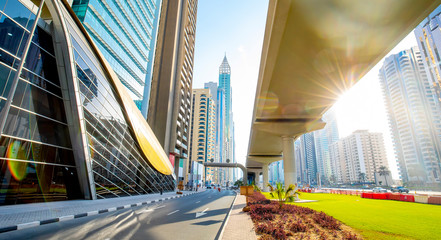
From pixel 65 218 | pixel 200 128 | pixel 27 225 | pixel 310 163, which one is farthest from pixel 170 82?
pixel 310 163

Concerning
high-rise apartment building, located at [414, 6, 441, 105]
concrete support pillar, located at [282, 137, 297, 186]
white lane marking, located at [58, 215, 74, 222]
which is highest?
high-rise apartment building, located at [414, 6, 441, 105]

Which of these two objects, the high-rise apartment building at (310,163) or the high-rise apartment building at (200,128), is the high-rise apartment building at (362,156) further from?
the high-rise apartment building at (200,128)

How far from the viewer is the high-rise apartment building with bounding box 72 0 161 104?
29213mm

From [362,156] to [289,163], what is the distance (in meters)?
143

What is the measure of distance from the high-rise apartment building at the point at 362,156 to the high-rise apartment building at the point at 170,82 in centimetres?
12669

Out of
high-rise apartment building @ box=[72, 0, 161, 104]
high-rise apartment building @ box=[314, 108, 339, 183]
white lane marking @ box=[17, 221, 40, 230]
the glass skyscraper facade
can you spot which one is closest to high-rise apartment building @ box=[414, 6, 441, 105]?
high-rise apartment building @ box=[72, 0, 161, 104]

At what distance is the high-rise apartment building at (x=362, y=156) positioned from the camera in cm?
13650

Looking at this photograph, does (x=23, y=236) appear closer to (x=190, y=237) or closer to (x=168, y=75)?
(x=190, y=237)

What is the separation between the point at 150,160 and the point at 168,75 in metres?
26.9

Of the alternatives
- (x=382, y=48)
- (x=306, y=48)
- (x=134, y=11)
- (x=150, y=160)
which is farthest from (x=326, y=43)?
(x=134, y=11)

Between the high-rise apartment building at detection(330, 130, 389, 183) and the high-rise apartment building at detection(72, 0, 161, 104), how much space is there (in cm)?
14018

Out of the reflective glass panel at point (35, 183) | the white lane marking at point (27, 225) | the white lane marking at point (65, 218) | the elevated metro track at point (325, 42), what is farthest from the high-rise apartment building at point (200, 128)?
the white lane marking at point (27, 225)

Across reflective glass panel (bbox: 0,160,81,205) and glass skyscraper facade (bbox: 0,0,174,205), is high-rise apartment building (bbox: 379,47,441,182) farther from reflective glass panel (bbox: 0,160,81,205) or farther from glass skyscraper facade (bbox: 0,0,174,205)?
reflective glass panel (bbox: 0,160,81,205)

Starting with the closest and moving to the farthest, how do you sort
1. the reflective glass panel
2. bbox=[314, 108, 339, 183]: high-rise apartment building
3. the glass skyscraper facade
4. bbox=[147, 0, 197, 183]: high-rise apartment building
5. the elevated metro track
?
the elevated metro track → the glass skyscraper facade → the reflective glass panel → bbox=[147, 0, 197, 183]: high-rise apartment building → bbox=[314, 108, 339, 183]: high-rise apartment building
